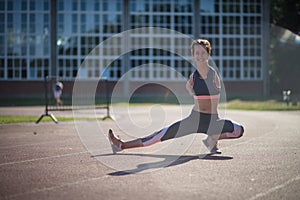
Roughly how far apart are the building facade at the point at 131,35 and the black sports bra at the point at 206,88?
40.6m

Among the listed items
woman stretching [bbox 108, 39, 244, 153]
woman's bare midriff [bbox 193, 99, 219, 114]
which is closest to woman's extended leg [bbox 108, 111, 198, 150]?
woman stretching [bbox 108, 39, 244, 153]

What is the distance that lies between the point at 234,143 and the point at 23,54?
44.2 meters

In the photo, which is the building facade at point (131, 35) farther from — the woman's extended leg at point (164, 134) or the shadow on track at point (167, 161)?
the shadow on track at point (167, 161)

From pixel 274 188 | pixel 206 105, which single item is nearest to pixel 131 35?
pixel 206 105

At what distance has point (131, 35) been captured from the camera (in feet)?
162

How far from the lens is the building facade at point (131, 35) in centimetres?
4925

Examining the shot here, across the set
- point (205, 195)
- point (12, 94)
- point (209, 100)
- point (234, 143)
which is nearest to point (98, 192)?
point (205, 195)

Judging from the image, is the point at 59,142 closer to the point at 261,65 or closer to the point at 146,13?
the point at 146,13

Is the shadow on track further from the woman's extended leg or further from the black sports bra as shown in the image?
the black sports bra

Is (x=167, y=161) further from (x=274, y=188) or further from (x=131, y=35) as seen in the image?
(x=131, y=35)

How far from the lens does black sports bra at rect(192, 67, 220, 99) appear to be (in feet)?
23.5

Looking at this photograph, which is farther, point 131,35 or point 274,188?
point 131,35

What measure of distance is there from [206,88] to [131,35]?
4280 cm

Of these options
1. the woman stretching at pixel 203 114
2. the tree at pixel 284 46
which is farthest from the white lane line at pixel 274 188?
the tree at pixel 284 46
